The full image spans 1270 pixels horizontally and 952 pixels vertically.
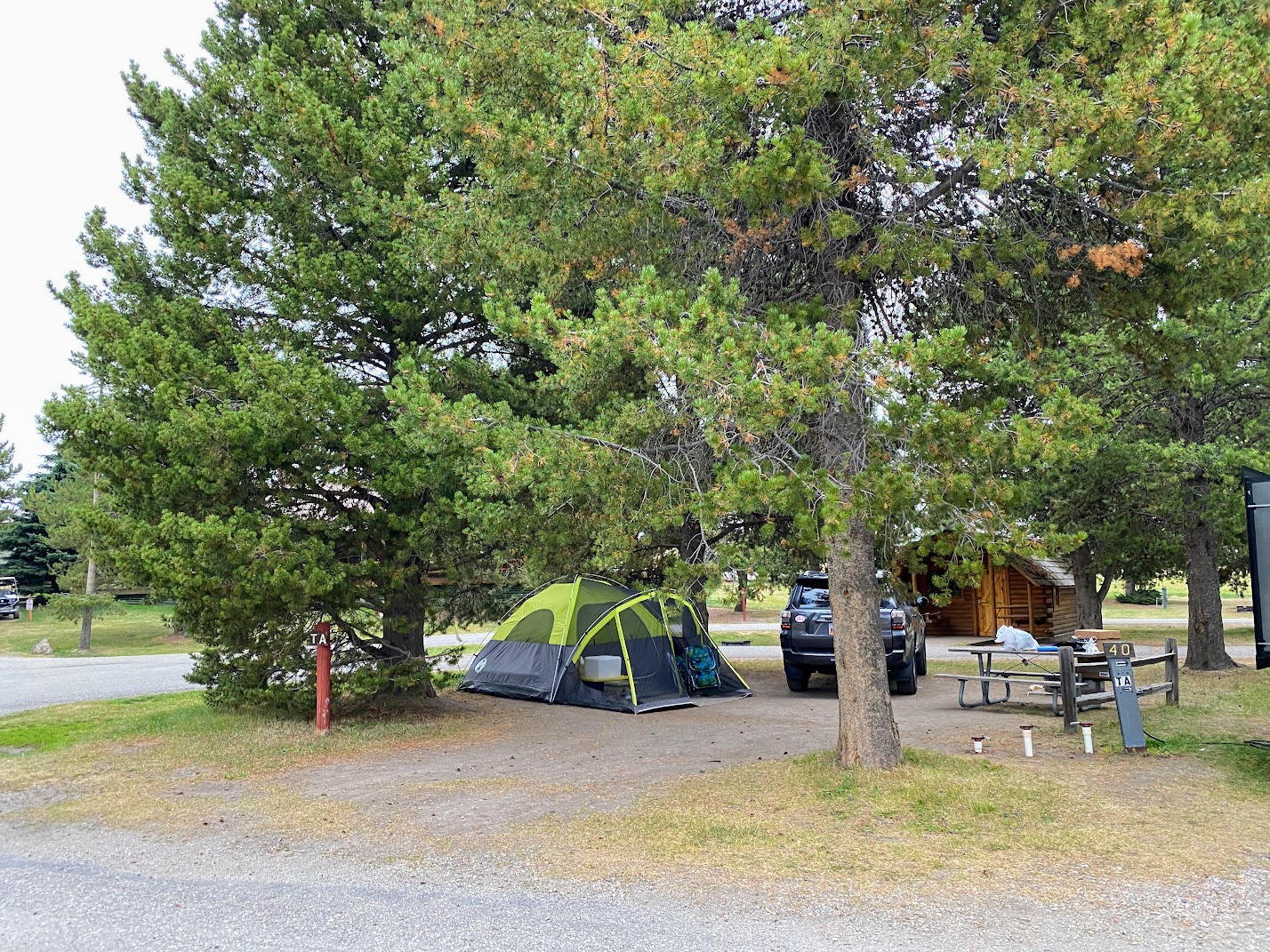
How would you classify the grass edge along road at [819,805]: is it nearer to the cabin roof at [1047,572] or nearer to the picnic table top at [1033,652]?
the picnic table top at [1033,652]

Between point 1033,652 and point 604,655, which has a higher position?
point 1033,652

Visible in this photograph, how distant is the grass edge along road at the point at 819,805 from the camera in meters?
5.78

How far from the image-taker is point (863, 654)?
7.92 meters

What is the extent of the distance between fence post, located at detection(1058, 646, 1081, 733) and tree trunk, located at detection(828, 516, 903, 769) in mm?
3018

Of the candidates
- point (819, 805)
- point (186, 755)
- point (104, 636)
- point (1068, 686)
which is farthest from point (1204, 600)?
point (104, 636)

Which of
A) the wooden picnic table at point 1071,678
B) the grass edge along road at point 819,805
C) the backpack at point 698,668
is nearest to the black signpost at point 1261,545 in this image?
the grass edge along road at point 819,805

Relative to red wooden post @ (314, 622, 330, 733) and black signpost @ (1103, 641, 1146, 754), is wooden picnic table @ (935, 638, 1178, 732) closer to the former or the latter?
black signpost @ (1103, 641, 1146, 754)

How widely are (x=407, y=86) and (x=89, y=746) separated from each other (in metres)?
7.98

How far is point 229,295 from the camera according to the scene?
11.2 meters

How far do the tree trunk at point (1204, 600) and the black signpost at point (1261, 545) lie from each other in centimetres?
917

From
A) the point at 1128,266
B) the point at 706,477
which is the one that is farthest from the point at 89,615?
→ the point at 1128,266

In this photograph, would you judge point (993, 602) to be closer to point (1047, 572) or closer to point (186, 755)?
Result: point (1047, 572)

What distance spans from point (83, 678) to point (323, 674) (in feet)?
40.1

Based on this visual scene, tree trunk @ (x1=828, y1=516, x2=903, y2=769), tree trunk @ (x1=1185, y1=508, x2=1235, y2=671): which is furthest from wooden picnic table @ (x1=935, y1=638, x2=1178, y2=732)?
tree trunk @ (x1=1185, y1=508, x2=1235, y2=671)
